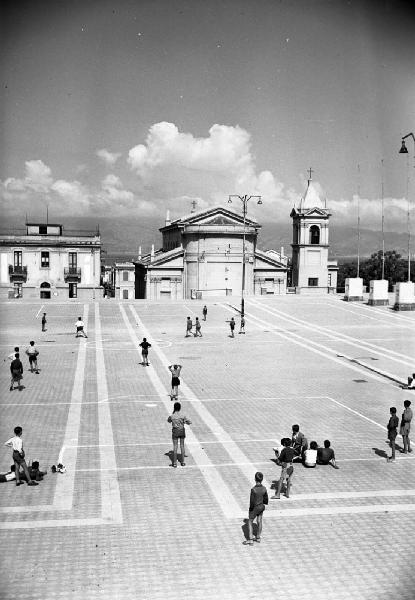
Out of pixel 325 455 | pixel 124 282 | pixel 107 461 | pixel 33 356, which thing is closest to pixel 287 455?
pixel 325 455

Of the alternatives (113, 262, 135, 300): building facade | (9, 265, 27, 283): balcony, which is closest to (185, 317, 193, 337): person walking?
(9, 265, 27, 283): balcony

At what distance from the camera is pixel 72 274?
239 feet

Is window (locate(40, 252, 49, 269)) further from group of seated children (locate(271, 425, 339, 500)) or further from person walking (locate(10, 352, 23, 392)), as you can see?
group of seated children (locate(271, 425, 339, 500))

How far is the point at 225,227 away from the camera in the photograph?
243 ft

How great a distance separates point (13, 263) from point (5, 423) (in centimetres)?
5577

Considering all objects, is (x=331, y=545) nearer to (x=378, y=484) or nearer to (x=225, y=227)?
(x=378, y=484)

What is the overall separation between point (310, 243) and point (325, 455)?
6177 cm

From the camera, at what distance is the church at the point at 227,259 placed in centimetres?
7394

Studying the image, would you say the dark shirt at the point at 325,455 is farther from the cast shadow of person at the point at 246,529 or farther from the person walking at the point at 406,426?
the cast shadow of person at the point at 246,529

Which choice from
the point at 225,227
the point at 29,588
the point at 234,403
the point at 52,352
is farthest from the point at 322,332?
the point at 225,227

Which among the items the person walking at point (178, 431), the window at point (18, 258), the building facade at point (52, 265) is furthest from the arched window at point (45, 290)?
the person walking at point (178, 431)

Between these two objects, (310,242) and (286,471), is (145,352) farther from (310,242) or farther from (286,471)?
(310,242)

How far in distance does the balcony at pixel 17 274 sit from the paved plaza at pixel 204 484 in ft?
136

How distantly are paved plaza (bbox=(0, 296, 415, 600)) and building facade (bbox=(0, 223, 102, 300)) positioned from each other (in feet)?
134
